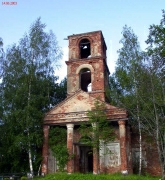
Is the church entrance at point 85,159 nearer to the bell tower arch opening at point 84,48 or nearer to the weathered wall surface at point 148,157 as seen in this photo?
the weathered wall surface at point 148,157

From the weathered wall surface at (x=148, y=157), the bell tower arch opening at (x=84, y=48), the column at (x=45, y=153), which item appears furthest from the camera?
the bell tower arch opening at (x=84, y=48)

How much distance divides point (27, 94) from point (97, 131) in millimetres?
6256

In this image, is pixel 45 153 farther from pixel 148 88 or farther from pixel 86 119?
pixel 148 88

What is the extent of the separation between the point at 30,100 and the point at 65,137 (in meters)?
3.70

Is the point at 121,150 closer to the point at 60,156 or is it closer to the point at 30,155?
the point at 60,156

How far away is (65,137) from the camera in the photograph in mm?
18594

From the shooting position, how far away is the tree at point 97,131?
15.8 metres

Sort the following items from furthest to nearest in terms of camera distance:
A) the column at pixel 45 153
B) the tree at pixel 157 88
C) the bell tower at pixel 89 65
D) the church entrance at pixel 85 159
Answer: the bell tower at pixel 89 65 → the church entrance at pixel 85 159 → the column at pixel 45 153 → the tree at pixel 157 88

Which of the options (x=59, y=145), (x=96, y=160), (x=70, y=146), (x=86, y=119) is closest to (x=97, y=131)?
(x=86, y=119)

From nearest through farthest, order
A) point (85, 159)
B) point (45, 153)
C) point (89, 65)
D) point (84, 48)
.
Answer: point (45, 153) < point (85, 159) < point (89, 65) < point (84, 48)

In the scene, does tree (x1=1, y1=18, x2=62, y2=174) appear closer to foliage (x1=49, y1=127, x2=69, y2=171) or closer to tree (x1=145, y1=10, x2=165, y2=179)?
foliage (x1=49, y1=127, x2=69, y2=171)

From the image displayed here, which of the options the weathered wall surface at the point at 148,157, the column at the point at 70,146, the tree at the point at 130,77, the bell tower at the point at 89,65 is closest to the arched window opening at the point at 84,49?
the bell tower at the point at 89,65

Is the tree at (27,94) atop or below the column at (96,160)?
atop

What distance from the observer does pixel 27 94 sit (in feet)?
61.7
